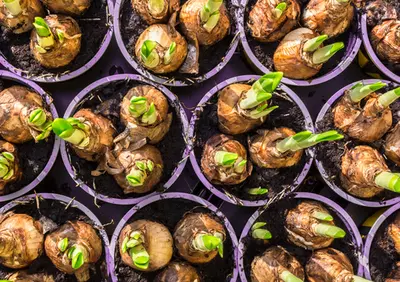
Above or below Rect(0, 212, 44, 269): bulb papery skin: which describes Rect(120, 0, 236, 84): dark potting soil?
above

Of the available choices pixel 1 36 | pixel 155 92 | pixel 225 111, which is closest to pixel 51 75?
pixel 1 36

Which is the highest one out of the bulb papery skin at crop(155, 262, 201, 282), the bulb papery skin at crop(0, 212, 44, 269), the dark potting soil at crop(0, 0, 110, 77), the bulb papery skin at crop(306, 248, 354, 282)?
the dark potting soil at crop(0, 0, 110, 77)

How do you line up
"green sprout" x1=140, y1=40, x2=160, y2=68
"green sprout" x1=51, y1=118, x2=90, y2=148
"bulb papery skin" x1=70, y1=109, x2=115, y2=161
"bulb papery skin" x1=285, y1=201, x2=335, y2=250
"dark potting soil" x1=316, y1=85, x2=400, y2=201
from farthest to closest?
"dark potting soil" x1=316, y1=85, x2=400, y2=201, "bulb papery skin" x1=285, y1=201, x2=335, y2=250, "bulb papery skin" x1=70, y1=109, x2=115, y2=161, "green sprout" x1=140, y1=40, x2=160, y2=68, "green sprout" x1=51, y1=118, x2=90, y2=148

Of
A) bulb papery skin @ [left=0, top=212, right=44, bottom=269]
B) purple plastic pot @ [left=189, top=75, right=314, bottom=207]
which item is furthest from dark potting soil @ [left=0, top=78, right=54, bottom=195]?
purple plastic pot @ [left=189, top=75, right=314, bottom=207]

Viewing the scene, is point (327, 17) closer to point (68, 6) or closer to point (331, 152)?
point (331, 152)

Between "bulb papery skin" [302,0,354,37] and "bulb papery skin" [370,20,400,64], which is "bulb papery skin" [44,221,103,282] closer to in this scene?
"bulb papery skin" [302,0,354,37]

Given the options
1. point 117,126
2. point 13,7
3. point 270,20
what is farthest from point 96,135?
point 270,20

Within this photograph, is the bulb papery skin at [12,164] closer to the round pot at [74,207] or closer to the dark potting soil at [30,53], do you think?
the round pot at [74,207]
